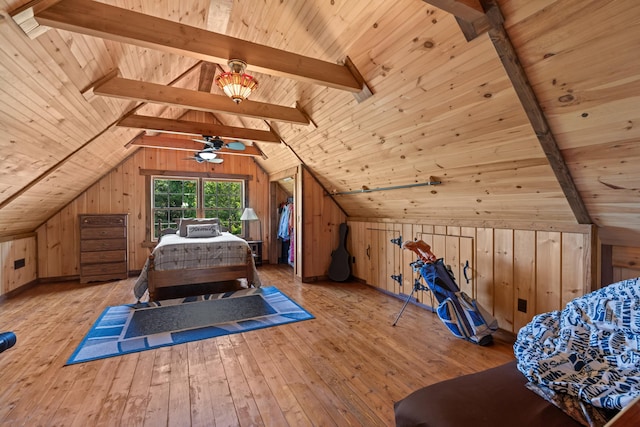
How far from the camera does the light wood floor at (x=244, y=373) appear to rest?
1.76m

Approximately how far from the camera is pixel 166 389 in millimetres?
2000

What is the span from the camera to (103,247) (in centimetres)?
476

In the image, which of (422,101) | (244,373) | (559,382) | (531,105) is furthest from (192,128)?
(559,382)

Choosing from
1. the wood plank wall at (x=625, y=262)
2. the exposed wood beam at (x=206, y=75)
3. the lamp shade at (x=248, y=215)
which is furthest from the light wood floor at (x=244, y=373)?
the exposed wood beam at (x=206, y=75)

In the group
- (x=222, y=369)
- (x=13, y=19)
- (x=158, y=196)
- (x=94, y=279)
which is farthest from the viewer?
(x=158, y=196)

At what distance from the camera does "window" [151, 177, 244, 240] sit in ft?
19.1

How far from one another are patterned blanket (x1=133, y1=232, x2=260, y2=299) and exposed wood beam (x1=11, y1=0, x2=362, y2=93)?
2.85 metres

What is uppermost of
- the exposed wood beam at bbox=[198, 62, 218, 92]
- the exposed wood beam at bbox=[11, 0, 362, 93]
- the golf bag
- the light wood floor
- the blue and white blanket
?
the exposed wood beam at bbox=[198, 62, 218, 92]

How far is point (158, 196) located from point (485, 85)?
5898mm

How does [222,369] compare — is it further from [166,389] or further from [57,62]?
[57,62]

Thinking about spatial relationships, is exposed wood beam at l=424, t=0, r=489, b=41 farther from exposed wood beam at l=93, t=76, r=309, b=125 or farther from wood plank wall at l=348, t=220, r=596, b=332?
exposed wood beam at l=93, t=76, r=309, b=125

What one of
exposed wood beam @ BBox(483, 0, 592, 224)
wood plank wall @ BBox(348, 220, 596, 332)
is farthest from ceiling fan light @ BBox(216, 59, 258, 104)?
wood plank wall @ BBox(348, 220, 596, 332)

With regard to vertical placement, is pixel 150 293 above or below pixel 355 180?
below

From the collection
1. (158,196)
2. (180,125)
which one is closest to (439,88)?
(180,125)
